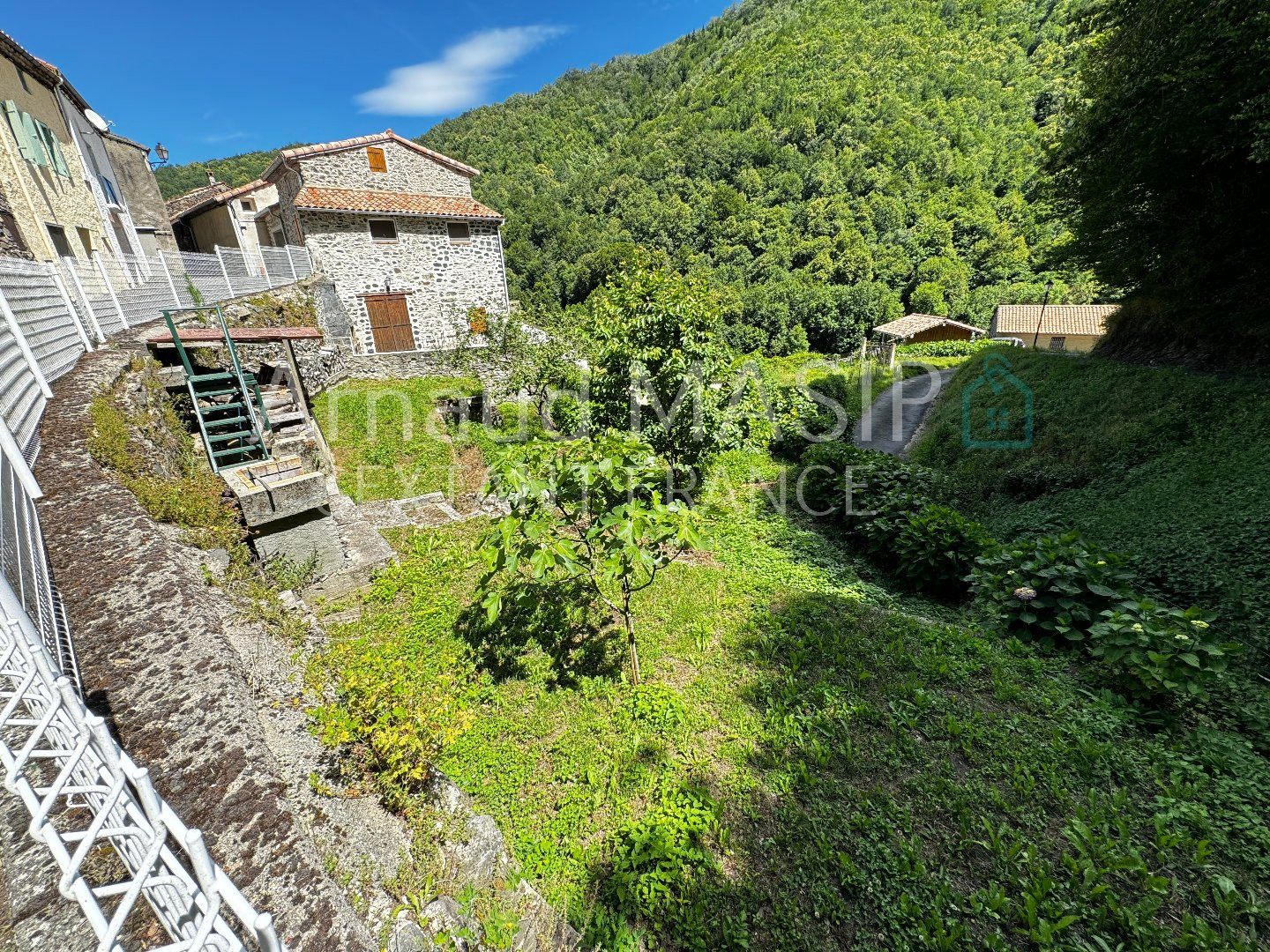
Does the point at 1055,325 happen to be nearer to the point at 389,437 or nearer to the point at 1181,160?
the point at 1181,160

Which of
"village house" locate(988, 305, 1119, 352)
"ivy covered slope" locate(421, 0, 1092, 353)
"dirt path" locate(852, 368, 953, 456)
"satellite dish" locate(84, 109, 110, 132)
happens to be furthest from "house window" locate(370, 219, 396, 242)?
"village house" locate(988, 305, 1119, 352)

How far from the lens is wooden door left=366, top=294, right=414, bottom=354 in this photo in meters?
16.7

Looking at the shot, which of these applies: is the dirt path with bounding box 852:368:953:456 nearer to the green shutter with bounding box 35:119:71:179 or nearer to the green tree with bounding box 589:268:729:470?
the green tree with bounding box 589:268:729:470

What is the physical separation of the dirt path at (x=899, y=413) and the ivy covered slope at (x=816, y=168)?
1927 centimetres

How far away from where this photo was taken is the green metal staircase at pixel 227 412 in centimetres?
674

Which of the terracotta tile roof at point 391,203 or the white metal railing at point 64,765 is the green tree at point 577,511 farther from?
the terracotta tile roof at point 391,203

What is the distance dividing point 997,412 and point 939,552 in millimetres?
7243

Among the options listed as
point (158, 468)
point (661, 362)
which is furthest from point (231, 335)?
point (661, 362)

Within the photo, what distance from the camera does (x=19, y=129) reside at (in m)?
11.7

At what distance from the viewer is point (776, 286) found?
43.6 meters

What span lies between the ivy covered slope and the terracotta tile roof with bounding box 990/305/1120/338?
28.0 feet

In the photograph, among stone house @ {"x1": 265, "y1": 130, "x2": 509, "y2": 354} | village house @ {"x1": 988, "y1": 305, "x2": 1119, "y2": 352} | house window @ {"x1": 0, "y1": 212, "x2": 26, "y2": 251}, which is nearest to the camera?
house window @ {"x1": 0, "y1": 212, "x2": 26, "y2": 251}

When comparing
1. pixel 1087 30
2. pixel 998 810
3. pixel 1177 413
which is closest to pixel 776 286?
pixel 1087 30

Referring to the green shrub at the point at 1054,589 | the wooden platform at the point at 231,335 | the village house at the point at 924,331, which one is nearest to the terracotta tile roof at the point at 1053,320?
the village house at the point at 924,331
